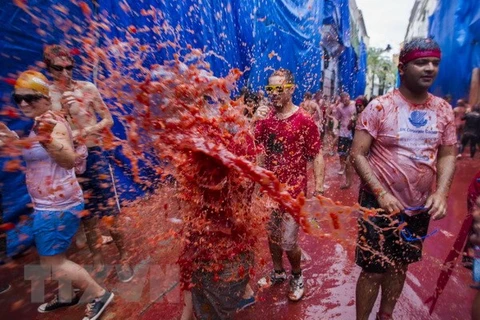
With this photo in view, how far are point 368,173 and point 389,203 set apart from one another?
10.2 inches

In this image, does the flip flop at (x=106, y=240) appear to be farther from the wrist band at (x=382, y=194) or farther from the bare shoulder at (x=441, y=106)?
the bare shoulder at (x=441, y=106)

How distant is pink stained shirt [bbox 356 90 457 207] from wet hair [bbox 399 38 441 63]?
0.30m

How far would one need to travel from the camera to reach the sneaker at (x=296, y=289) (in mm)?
3059

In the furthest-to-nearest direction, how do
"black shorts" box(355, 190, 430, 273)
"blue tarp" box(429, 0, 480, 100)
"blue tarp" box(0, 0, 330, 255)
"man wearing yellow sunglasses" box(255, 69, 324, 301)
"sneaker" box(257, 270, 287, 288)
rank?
"blue tarp" box(429, 0, 480, 100)
"blue tarp" box(0, 0, 330, 255)
"sneaker" box(257, 270, 287, 288)
"man wearing yellow sunglasses" box(255, 69, 324, 301)
"black shorts" box(355, 190, 430, 273)

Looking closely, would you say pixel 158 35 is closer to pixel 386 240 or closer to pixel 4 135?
pixel 4 135

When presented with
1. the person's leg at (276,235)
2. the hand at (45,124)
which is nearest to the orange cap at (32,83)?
the hand at (45,124)

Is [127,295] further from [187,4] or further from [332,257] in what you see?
[187,4]

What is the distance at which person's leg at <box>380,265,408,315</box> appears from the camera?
2578 millimetres

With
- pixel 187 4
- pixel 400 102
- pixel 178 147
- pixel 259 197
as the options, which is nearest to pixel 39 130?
pixel 178 147

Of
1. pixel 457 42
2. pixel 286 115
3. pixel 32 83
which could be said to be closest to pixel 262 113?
pixel 286 115

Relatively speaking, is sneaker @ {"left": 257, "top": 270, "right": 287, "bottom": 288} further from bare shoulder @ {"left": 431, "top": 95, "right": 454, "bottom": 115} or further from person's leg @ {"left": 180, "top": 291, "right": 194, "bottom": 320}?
bare shoulder @ {"left": 431, "top": 95, "right": 454, "bottom": 115}

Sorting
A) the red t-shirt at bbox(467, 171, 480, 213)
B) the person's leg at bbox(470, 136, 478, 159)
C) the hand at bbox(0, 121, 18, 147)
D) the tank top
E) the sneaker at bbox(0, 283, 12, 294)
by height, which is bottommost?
the person's leg at bbox(470, 136, 478, 159)

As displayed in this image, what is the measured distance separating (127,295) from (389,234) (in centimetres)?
256

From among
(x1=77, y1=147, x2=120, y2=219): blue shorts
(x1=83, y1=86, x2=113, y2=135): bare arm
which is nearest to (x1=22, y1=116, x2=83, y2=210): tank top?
(x1=83, y1=86, x2=113, y2=135): bare arm
